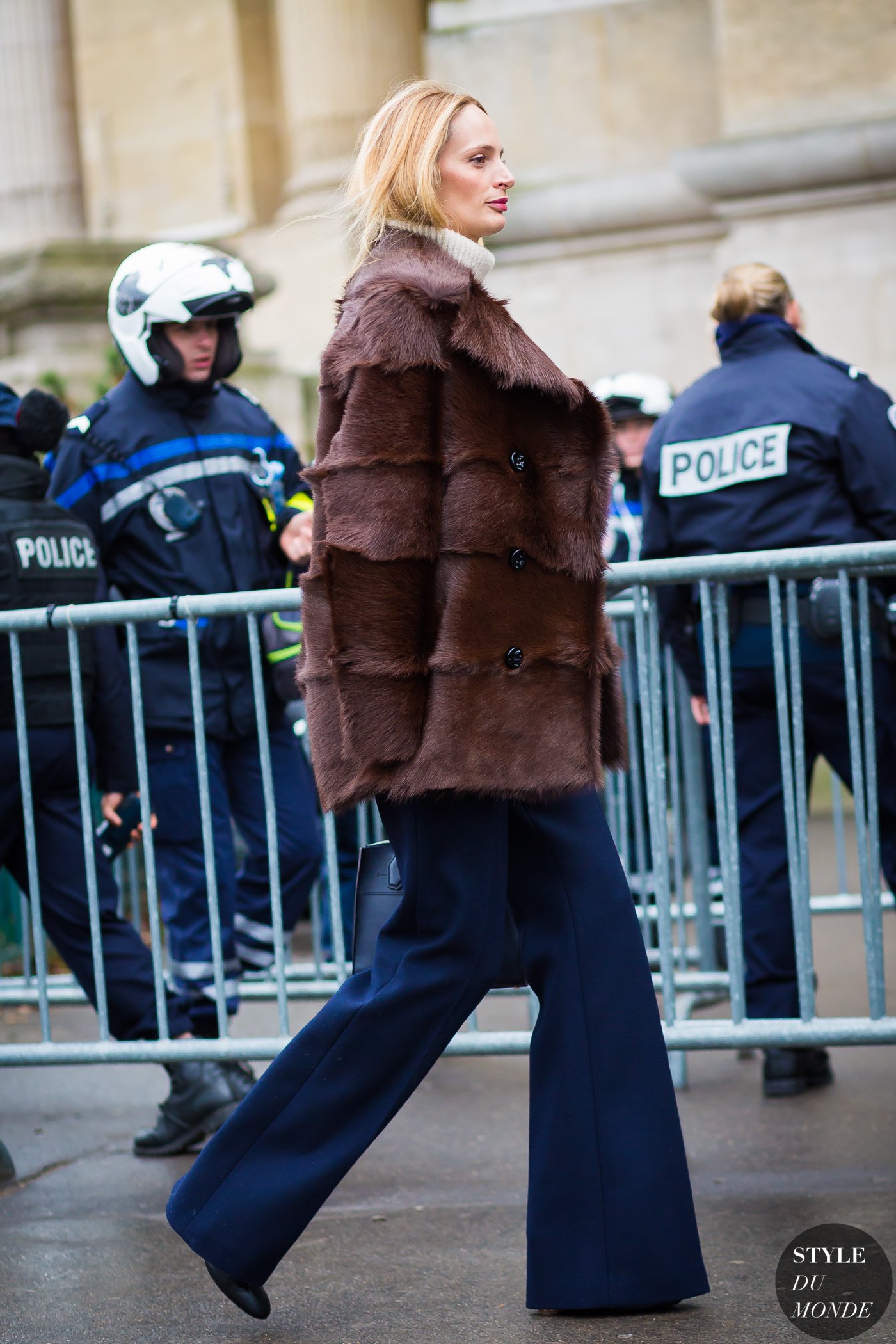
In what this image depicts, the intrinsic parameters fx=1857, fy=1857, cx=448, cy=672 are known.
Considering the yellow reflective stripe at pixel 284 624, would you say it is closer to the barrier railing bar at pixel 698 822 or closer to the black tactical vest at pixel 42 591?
the black tactical vest at pixel 42 591

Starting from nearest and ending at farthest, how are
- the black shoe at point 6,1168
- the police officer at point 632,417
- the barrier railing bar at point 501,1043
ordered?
the barrier railing bar at point 501,1043
the black shoe at point 6,1168
the police officer at point 632,417

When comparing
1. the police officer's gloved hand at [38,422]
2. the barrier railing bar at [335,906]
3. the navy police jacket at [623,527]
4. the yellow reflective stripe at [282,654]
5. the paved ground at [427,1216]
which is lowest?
the paved ground at [427,1216]

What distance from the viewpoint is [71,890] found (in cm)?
463

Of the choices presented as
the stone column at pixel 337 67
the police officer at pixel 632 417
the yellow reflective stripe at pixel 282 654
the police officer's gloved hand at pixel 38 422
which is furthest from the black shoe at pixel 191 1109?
the stone column at pixel 337 67

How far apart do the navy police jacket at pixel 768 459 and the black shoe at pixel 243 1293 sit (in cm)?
240

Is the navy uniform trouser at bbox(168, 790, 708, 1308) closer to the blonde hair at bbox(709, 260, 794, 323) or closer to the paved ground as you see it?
the paved ground

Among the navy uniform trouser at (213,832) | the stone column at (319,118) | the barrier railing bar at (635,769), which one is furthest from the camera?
the stone column at (319,118)

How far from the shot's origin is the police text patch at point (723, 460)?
499 cm

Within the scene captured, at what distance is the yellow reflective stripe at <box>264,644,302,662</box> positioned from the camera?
4926mm

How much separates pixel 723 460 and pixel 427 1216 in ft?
7.23

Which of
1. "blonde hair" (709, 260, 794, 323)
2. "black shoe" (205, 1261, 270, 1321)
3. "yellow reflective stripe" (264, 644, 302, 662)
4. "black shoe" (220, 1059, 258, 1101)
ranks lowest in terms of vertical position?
"black shoe" (205, 1261, 270, 1321)

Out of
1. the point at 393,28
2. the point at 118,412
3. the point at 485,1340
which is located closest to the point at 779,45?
the point at 393,28

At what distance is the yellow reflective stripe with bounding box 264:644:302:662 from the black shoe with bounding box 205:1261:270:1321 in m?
1.96

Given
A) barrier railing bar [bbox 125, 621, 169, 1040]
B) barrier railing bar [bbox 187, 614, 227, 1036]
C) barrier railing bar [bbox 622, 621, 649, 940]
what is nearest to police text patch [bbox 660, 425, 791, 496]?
barrier railing bar [bbox 622, 621, 649, 940]
